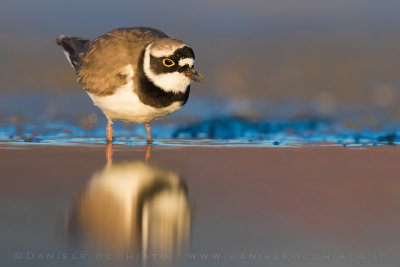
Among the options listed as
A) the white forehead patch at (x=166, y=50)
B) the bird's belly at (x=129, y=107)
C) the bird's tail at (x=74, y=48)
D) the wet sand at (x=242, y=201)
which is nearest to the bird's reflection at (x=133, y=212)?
the wet sand at (x=242, y=201)

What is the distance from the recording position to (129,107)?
21.4ft

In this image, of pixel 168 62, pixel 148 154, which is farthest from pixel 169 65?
pixel 148 154

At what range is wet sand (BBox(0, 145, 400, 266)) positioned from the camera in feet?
10.5

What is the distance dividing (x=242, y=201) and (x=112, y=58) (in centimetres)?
305

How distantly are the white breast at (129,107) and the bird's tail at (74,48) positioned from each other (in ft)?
3.62

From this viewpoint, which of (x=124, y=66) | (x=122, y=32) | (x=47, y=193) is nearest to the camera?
(x=47, y=193)

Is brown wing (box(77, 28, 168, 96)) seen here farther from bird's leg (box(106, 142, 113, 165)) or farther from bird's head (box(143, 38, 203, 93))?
bird's leg (box(106, 142, 113, 165))

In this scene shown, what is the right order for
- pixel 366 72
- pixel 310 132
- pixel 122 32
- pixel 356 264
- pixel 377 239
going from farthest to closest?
1. pixel 366 72
2. pixel 310 132
3. pixel 122 32
4. pixel 377 239
5. pixel 356 264

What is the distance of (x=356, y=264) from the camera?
3.06 meters

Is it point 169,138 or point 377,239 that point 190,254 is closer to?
point 377,239

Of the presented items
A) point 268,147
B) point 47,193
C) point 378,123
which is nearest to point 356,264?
point 47,193

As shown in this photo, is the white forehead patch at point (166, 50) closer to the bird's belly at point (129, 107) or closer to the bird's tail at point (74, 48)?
the bird's belly at point (129, 107)

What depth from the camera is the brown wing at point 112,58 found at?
664cm

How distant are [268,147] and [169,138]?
47.7 inches
